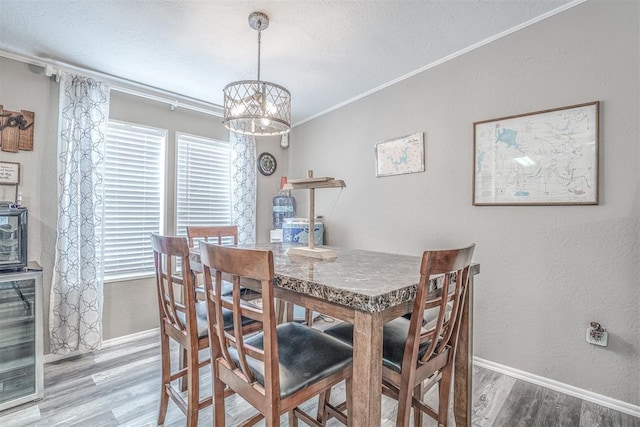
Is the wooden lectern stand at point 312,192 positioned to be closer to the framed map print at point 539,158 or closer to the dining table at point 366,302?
the dining table at point 366,302

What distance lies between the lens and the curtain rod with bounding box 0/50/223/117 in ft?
7.59

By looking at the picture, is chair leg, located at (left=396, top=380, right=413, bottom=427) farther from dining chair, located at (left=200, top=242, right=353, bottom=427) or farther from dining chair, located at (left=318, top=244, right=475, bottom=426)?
dining chair, located at (left=200, top=242, right=353, bottom=427)

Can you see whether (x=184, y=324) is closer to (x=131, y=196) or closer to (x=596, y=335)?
(x=131, y=196)

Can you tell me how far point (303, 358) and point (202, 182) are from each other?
8.59 feet

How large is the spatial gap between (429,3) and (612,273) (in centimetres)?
191

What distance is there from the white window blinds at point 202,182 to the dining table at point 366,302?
206 cm

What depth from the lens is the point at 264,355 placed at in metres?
0.94

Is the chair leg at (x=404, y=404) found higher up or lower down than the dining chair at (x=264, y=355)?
lower down

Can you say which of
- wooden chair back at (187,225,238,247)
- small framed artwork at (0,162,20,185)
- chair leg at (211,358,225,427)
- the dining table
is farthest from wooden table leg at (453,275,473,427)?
small framed artwork at (0,162,20,185)

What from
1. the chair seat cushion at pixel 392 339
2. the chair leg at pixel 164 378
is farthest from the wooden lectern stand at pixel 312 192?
the chair leg at pixel 164 378

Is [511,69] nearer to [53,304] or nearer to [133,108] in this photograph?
[133,108]

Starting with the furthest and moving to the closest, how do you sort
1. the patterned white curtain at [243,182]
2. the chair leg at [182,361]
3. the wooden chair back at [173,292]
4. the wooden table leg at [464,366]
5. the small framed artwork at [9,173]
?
the patterned white curtain at [243,182], the small framed artwork at [9,173], the chair leg at [182,361], the wooden table leg at [464,366], the wooden chair back at [173,292]

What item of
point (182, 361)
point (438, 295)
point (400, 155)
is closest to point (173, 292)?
point (182, 361)

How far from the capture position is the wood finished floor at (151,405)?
1.70 meters
